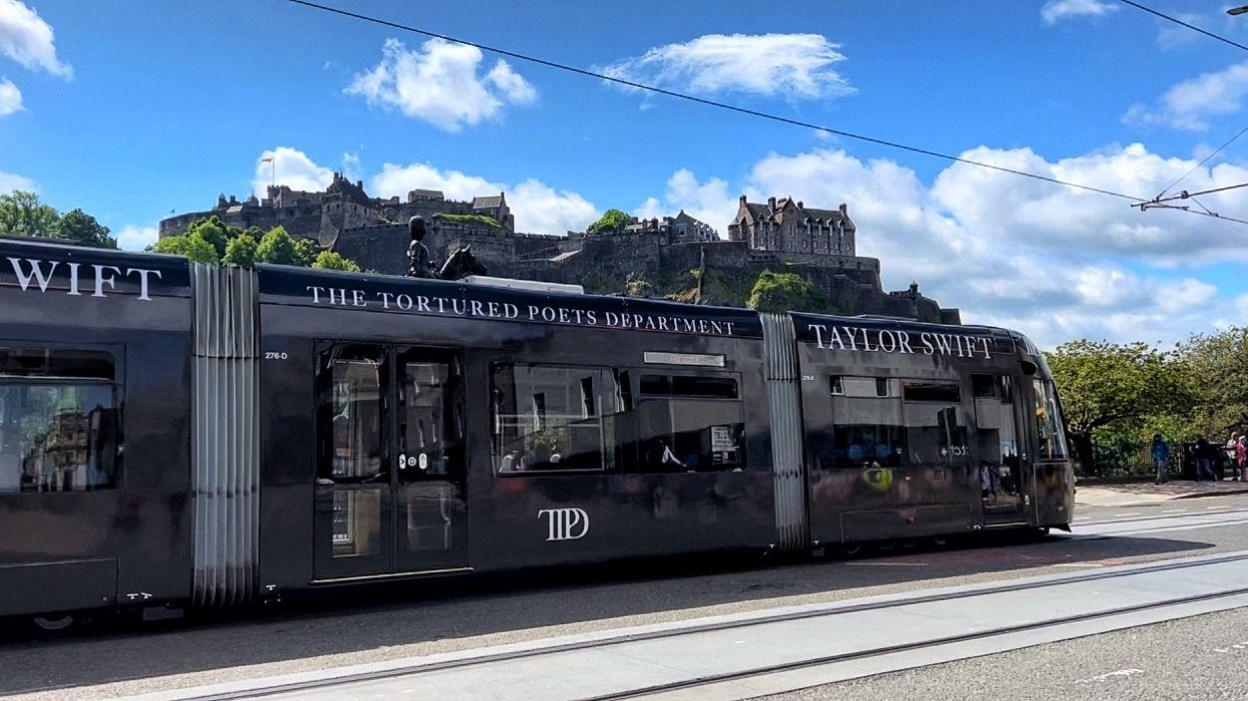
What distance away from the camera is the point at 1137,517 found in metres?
18.9

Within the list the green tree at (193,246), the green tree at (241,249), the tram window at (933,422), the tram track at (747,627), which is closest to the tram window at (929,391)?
the tram window at (933,422)

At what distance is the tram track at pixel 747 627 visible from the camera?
6.15 m

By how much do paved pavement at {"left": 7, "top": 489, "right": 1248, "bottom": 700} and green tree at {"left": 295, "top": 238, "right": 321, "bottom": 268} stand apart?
102702 millimetres

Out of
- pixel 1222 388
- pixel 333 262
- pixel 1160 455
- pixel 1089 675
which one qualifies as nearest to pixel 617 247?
pixel 333 262

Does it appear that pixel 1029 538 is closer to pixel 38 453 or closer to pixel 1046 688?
pixel 1046 688

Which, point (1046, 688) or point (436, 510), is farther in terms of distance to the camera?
point (436, 510)

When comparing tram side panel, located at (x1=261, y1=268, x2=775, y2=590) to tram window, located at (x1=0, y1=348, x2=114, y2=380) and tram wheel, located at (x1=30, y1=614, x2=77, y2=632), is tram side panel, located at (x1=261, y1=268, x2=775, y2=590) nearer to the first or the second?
tram window, located at (x1=0, y1=348, x2=114, y2=380)

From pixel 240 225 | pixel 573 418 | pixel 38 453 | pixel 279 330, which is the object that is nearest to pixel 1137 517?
pixel 573 418

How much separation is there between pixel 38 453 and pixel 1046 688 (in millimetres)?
7150

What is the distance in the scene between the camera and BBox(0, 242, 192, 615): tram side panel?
7371mm

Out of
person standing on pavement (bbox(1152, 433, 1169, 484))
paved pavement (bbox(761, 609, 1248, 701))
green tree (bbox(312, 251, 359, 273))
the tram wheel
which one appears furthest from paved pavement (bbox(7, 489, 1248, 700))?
green tree (bbox(312, 251, 359, 273))

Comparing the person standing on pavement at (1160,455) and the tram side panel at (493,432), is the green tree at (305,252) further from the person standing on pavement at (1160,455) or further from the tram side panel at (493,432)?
the tram side panel at (493,432)

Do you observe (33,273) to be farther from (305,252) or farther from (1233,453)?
(305,252)

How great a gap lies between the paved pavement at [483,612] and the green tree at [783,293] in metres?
101
